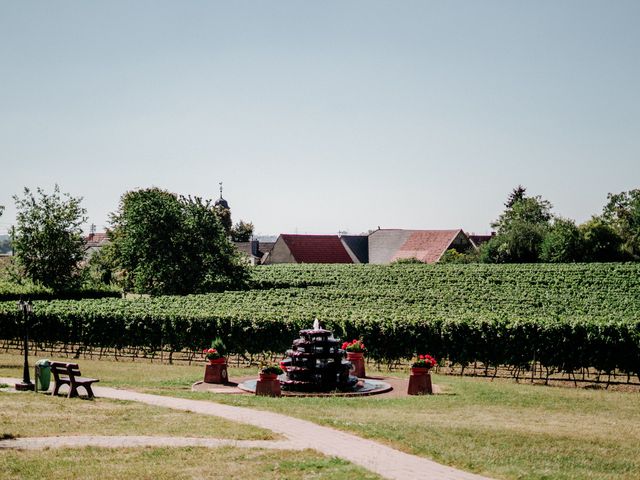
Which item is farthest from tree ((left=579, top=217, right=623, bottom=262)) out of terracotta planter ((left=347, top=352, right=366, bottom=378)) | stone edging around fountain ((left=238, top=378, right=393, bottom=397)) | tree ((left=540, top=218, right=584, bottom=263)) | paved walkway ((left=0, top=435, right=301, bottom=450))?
paved walkway ((left=0, top=435, right=301, bottom=450))

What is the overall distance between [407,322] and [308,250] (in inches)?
2916

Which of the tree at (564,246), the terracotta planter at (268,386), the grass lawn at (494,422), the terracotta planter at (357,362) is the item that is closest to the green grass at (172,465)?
the grass lawn at (494,422)

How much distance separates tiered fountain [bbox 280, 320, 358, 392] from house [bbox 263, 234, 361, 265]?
259ft

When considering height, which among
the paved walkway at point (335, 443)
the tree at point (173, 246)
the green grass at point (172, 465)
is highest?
the tree at point (173, 246)

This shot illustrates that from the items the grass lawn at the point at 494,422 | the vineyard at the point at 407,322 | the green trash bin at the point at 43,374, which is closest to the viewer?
the grass lawn at the point at 494,422

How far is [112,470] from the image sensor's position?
11.9 meters

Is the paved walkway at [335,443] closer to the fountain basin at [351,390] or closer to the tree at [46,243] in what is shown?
the fountain basin at [351,390]

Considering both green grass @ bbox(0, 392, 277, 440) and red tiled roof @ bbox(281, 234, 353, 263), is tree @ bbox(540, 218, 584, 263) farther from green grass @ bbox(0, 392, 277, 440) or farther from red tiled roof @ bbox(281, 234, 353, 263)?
green grass @ bbox(0, 392, 277, 440)

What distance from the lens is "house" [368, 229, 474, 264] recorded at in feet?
335

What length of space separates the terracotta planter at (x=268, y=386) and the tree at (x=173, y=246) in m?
41.5

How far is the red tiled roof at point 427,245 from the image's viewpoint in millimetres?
101375

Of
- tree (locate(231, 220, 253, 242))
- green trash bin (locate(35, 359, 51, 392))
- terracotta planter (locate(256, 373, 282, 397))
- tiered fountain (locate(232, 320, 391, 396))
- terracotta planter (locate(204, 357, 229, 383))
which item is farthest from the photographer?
tree (locate(231, 220, 253, 242))

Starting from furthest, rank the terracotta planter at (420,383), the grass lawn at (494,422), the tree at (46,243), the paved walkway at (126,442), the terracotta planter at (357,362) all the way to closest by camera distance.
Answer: the tree at (46,243) → the terracotta planter at (357,362) → the terracotta planter at (420,383) → the paved walkway at (126,442) → the grass lawn at (494,422)

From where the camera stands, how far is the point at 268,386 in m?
23.3
